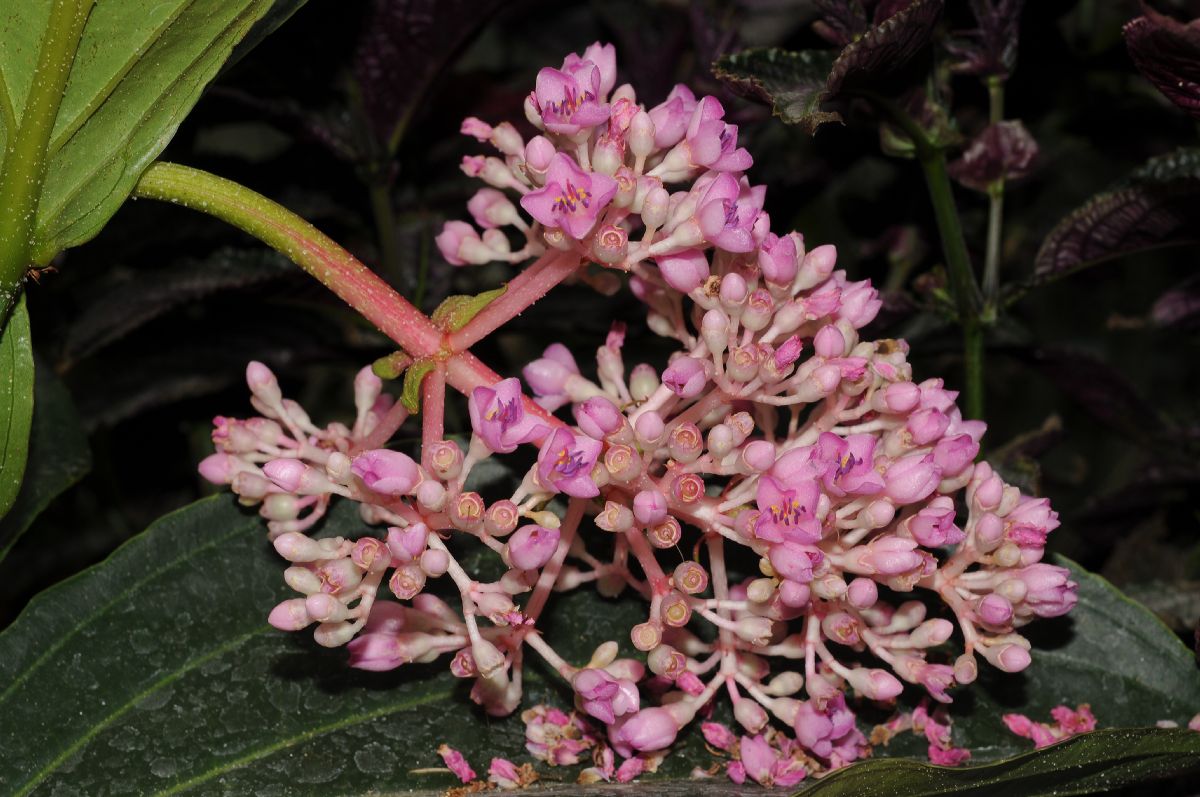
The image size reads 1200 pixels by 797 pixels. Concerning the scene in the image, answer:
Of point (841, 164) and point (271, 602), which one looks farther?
point (841, 164)

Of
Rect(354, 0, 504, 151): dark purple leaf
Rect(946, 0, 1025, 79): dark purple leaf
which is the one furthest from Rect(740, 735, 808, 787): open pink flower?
Rect(354, 0, 504, 151): dark purple leaf

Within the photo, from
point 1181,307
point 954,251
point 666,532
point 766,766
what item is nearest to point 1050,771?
point 766,766

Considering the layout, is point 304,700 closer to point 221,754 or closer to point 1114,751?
point 221,754

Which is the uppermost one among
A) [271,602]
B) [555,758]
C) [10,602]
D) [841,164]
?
[841,164]

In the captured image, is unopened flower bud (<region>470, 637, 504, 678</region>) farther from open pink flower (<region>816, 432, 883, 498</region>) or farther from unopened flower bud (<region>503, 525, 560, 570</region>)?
open pink flower (<region>816, 432, 883, 498</region>)

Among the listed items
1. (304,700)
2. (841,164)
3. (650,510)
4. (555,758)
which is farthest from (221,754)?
(841,164)

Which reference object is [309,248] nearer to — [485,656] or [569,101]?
[569,101]

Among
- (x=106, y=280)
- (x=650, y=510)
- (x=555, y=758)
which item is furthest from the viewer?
(x=106, y=280)
